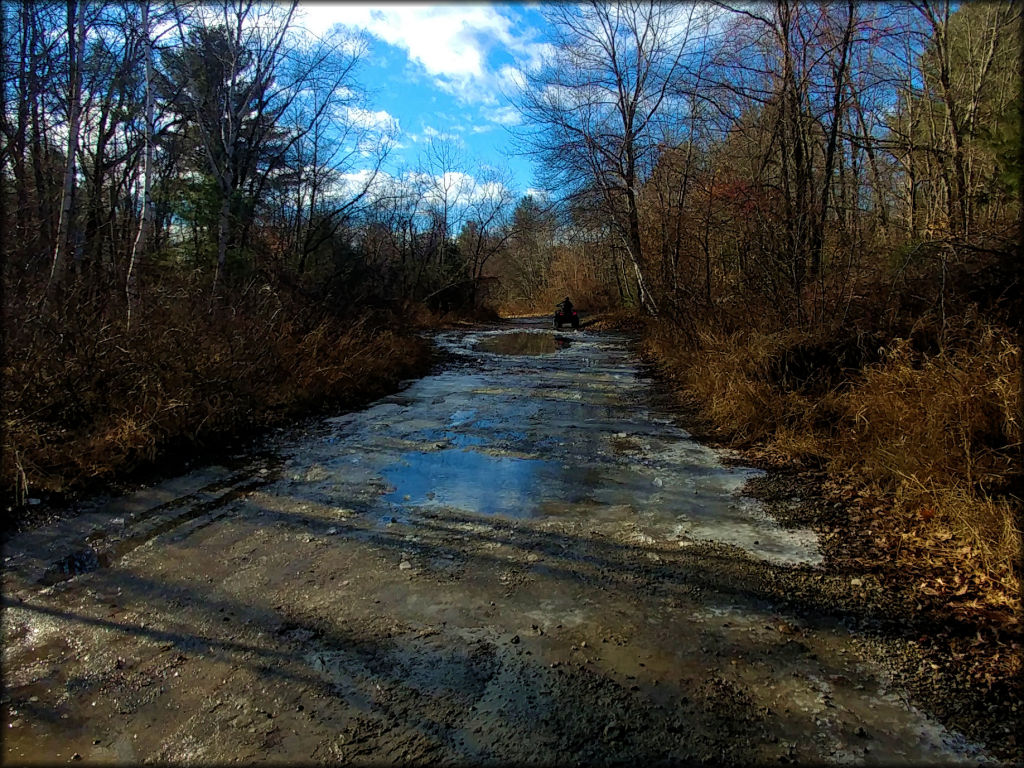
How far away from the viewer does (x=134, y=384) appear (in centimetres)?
637

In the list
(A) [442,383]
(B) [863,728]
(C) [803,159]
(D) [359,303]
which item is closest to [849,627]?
(B) [863,728]

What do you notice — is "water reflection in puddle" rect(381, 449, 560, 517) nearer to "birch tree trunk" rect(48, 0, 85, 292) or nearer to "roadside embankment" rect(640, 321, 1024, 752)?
"roadside embankment" rect(640, 321, 1024, 752)

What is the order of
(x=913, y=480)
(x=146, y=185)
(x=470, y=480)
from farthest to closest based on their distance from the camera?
1. (x=146, y=185)
2. (x=470, y=480)
3. (x=913, y=480)

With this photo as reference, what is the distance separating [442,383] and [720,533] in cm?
815

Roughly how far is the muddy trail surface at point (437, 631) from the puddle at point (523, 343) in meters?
12.2

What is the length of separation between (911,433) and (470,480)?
3.98 meters

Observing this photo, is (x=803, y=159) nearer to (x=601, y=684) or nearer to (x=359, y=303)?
(x=601, y=684)

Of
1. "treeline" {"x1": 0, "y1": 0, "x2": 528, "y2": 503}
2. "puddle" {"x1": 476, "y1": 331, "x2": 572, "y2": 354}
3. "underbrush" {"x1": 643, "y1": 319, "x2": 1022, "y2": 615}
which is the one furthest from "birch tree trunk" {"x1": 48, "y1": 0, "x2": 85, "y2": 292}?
"puddle" {"x1": 476, "y1": 331, "x2": 572, "y2": 354}

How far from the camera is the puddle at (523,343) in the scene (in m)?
17.8

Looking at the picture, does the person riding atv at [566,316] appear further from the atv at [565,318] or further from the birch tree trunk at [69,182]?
the birch tree trunk at [69,182]

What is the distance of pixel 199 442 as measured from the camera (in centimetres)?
645

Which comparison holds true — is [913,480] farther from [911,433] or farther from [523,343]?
[523,343]

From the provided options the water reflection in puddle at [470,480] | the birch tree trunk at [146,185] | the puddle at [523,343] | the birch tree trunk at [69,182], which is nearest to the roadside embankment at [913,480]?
the water reflection in puddle at [470,480]

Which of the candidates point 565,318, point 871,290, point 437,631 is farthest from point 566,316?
point 437,631
